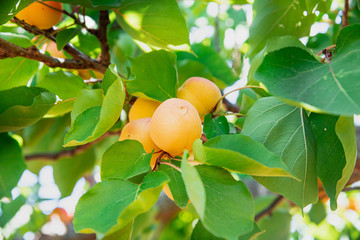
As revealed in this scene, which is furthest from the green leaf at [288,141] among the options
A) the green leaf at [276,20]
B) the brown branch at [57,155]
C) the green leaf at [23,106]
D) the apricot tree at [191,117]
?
the brown branch at [57,155]

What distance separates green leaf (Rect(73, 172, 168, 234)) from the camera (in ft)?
1.36

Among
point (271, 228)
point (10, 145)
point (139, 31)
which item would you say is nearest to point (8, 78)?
point (10, 145)

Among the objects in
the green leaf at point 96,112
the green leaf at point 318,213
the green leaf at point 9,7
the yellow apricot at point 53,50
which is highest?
the green leaf at point 9,7

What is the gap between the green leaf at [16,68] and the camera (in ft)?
2.72

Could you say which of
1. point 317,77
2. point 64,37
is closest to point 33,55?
point 64,37

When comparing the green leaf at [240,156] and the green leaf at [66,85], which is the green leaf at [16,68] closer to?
the green leaf at [66,85]

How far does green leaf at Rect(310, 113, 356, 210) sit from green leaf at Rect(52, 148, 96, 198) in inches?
34.7

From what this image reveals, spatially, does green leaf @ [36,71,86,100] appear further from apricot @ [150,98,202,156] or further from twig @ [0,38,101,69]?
apricot @ [150,98,202,156]

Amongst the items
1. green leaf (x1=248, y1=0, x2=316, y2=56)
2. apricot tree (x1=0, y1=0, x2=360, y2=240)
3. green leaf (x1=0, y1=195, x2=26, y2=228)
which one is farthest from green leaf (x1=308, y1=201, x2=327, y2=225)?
green leaf (x1=0, y1=195, x2=26, y2=228)

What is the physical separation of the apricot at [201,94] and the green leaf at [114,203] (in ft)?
0.79

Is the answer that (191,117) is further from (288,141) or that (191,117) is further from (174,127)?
(288,141)

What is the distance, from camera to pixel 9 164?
2.56 feet

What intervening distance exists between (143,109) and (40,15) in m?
0.31

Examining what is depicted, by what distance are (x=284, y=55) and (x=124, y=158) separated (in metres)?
0.26
